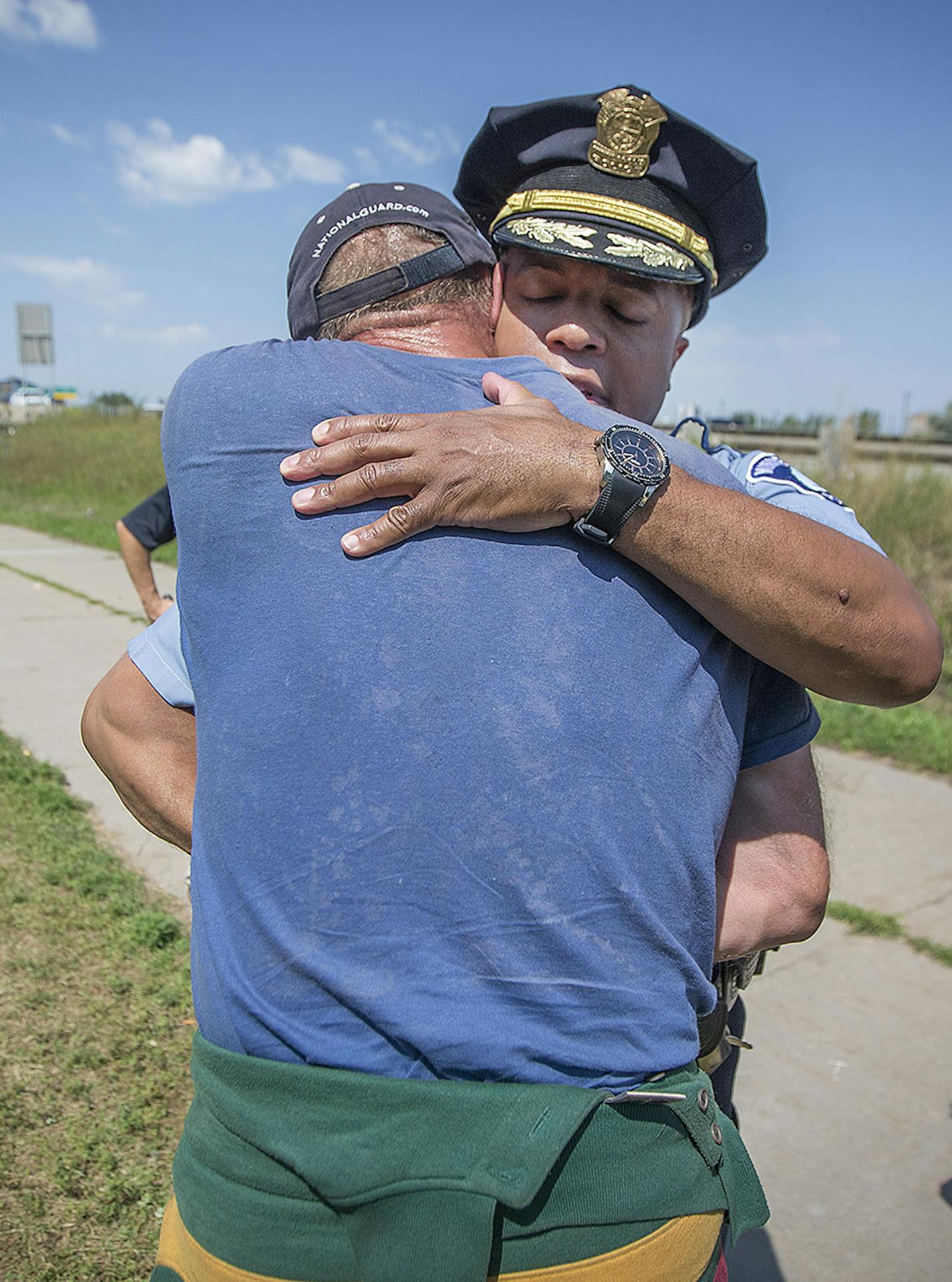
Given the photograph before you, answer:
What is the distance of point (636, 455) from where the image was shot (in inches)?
50.8

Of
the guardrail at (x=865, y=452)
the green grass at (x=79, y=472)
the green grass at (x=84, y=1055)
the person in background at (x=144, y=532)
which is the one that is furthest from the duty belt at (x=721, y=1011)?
the green grass at (x=79, y=472)

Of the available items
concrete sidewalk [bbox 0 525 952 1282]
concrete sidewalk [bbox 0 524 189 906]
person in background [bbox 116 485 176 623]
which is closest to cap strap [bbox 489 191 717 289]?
concrete sidewalk [bbox 0 525 952 1282]

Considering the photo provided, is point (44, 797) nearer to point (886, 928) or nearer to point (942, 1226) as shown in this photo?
point (886, 928)

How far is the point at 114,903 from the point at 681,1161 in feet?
10.8

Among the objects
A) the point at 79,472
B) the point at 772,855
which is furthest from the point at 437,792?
the point at 79,472

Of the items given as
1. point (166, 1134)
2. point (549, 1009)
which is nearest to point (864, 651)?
point (549, 1009)

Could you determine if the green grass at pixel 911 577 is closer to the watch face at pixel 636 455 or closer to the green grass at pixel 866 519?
the green grass at pixel 866 519

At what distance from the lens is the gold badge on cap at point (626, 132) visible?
1.88 metres

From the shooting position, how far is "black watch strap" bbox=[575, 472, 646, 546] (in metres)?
1.24

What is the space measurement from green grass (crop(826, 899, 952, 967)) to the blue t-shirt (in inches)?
120

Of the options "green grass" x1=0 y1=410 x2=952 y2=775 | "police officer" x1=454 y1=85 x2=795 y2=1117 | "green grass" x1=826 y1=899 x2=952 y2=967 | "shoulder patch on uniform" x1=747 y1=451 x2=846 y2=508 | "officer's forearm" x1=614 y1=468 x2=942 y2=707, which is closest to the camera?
"officer's forearm" x1=614 y1=468 x2=942 y2=707

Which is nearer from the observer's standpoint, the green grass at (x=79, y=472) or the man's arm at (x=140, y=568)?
the man's arm at (x=140, y=568)

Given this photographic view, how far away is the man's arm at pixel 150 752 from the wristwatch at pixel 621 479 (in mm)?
818

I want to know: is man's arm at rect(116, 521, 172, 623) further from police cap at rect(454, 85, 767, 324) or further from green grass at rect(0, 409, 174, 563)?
green grass at rect(0, 409, 174, 563)
